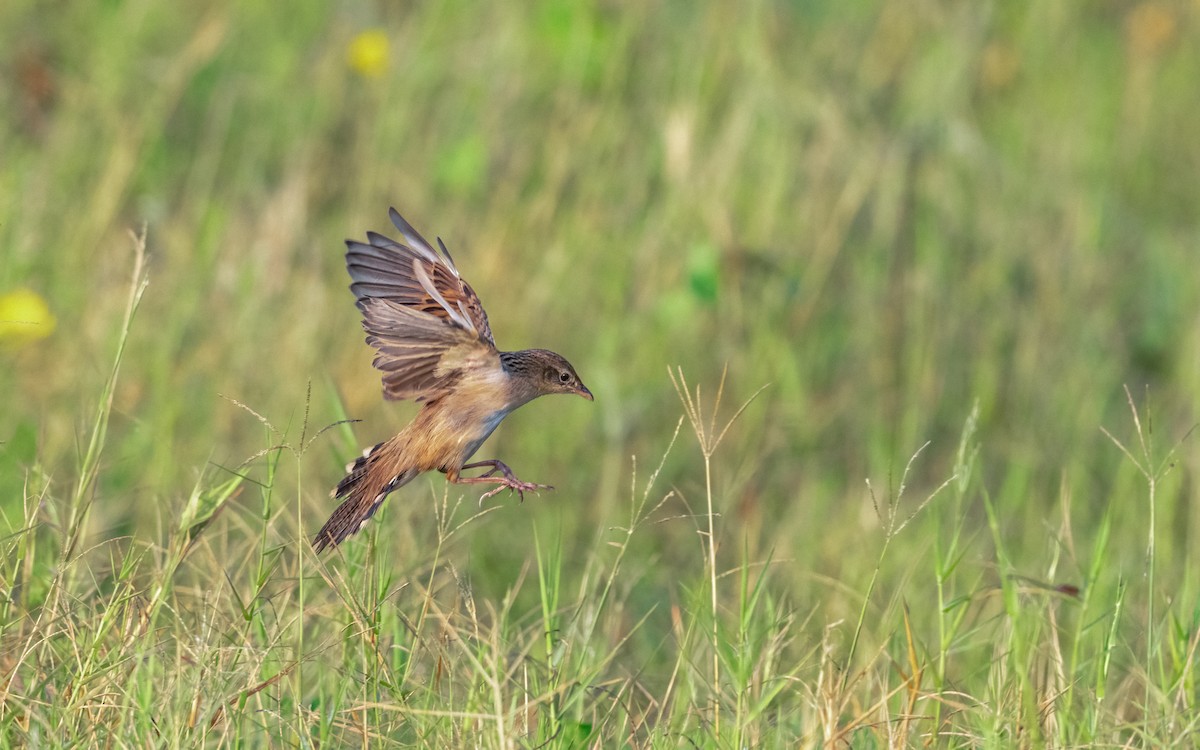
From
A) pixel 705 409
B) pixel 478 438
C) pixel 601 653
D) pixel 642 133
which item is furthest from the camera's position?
pixel 642 133

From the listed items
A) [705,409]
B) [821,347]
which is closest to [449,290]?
[705,409]

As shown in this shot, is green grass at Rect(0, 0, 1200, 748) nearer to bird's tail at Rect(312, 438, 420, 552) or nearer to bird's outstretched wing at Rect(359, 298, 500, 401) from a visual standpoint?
bird's tail at Rect(312, 438, 420, 552)

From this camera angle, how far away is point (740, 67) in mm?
6930

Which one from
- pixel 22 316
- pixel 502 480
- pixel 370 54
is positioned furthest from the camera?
pixel 370 54

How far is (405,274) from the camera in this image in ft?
10.8

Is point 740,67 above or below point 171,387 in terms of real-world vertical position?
above

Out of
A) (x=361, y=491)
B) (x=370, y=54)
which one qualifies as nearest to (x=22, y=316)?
(x=361, y=491)

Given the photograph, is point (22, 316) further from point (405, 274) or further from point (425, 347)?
point (425, 347)

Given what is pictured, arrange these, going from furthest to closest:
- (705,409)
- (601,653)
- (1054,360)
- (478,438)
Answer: (1054,360)
(705,409)
(601,653)
(478,438)

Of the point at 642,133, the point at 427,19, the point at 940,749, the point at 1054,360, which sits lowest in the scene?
the point at 1054,360

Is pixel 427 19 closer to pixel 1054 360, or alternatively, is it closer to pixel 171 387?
pixel 171 387

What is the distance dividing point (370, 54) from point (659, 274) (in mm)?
1509

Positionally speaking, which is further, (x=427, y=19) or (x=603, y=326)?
(x=427, y=19)

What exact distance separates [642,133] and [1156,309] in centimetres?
225
